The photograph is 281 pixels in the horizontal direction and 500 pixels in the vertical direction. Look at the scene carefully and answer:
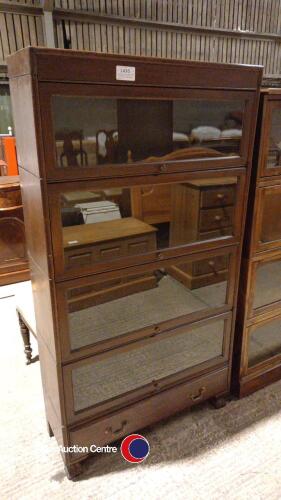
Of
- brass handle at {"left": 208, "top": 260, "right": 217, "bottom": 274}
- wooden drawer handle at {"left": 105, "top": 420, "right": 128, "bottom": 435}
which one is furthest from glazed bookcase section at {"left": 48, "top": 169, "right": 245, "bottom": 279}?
wooden drawer handle at {"left": 105, "top": 420, "right": 128, "bottom": 435}

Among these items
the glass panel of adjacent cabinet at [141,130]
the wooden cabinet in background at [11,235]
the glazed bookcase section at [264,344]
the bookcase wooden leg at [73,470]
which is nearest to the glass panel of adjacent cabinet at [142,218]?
the glass panel of adjacent cabinet at [141,130]

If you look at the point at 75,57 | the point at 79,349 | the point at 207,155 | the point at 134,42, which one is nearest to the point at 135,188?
the point at 207,155

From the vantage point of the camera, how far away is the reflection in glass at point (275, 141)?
130 centimetres

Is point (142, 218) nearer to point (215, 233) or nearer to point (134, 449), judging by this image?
point (215, 233)

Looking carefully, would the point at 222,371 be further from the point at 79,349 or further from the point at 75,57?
the point at 75,57

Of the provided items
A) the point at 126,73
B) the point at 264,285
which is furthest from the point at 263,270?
the point at 126,73

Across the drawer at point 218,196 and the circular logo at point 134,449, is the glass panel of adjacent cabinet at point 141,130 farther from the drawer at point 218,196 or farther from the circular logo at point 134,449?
the circular logo at point 134,449

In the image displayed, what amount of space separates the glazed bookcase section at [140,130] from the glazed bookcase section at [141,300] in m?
0.36

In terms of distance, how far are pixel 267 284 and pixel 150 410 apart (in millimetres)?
792

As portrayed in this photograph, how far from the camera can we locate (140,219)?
125cm

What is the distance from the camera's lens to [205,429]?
1586 mm

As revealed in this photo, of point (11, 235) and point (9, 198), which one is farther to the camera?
point (11, 235)

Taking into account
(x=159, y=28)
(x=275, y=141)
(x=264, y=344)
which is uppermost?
(x=159, y=28)

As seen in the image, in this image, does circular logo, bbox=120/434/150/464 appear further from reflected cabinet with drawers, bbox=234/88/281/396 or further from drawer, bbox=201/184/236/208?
drawer, bbox=201/184/236/208
